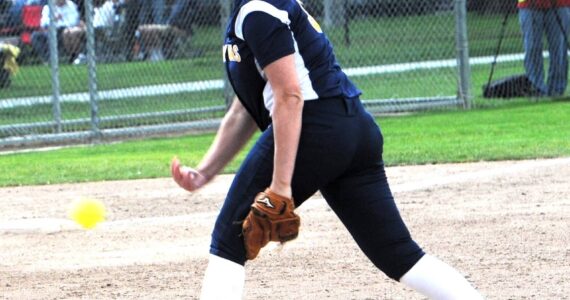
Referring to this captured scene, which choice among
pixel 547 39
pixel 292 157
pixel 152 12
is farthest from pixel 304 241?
pixel 547 39

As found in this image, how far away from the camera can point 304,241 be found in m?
7.56

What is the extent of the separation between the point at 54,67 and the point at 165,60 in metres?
1.47

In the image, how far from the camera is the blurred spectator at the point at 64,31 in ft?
44.0

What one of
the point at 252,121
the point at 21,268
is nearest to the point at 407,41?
the point at 21,268

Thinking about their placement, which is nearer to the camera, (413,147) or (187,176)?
(187,176)

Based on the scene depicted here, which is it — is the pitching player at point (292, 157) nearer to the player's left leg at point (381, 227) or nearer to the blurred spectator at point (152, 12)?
the player's left leg at point (381, 227)

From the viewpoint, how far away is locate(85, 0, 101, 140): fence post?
44.0ft

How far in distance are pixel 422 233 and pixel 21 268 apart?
240 cm

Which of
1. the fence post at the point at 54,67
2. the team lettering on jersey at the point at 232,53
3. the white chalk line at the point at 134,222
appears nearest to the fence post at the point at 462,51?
the fence post at the point at 54,67

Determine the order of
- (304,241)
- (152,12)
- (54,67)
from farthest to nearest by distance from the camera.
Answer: (152,12)
(54,67)
(304,241)

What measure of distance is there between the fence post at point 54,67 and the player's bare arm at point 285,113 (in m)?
9.43

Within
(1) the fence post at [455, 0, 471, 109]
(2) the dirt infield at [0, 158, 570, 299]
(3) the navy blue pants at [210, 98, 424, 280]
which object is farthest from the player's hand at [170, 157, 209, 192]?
(1) the fence post at [455, 0, 471, 109]

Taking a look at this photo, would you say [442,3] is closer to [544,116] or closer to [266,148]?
[544,116]

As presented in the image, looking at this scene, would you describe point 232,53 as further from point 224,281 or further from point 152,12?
point 152,12
